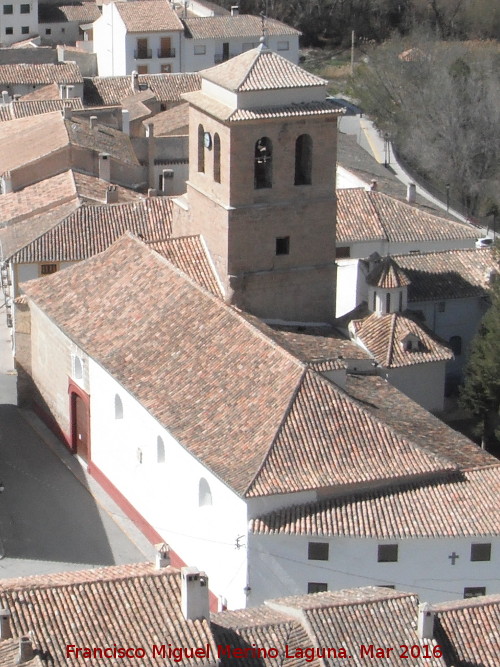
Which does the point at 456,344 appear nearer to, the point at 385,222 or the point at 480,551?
the point at 385,222

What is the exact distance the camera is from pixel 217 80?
38.2 metres

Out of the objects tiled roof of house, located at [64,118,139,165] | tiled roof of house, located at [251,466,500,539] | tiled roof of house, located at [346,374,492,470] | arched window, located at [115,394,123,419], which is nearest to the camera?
tiled roof of house, located at [251,466,500,539]

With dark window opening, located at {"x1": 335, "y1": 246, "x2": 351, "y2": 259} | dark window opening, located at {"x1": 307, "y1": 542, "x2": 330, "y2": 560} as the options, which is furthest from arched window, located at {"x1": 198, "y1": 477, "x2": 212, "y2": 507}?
dark window opening, located at {"x1": 335, "y1": 246, "x2": 351, "y2": 259}

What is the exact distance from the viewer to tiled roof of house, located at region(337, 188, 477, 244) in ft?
156

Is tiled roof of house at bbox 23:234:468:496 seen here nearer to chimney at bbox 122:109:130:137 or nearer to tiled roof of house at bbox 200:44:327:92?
tiled roof of house at bbox 200:44:327:92

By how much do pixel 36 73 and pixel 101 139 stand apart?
642 inches

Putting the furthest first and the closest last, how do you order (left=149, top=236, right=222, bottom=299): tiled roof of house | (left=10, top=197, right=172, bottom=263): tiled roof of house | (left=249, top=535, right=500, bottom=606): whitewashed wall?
(left=10, top=197, right=172, bottom=263): tiled roof of house, (left=149, top=236, right=222, bottom=299): tiled roof of house, (left=249, top=535, right=500, bottom=606): whitewashed wall

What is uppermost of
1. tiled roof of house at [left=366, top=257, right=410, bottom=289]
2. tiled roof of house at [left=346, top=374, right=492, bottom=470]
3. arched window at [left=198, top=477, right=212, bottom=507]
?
tiled roof of house at [left=366, top=257, right=410, bottom=289]

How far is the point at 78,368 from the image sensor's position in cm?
3894

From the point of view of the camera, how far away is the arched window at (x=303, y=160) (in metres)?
38.2

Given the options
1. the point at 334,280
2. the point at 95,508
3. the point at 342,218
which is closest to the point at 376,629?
the point at 95,508

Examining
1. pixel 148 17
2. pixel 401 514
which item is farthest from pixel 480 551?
pixel 148 17

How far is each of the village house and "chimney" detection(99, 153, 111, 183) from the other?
26.6m

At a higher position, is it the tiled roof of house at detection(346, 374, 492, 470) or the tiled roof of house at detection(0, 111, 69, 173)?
the tiled roof of house at detection(0, 111, 69, 173)
